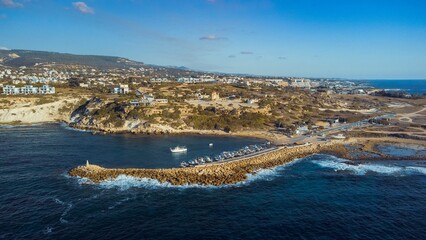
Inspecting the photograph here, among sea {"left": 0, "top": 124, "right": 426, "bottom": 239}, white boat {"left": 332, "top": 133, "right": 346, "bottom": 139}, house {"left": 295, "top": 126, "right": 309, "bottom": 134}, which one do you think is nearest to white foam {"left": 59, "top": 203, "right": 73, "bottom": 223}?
sea {"left": 0, "top": 124, "right": 426, "bottom": 239}

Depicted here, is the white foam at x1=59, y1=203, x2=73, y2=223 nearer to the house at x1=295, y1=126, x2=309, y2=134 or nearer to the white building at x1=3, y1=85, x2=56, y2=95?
the house at x1=295, y1=126, x2=309, y2=134

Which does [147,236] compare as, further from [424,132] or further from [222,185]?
[424,132]

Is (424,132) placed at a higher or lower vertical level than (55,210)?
higher

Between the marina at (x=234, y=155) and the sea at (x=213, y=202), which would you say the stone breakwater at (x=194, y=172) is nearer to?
the sea at (x=213, y=202)

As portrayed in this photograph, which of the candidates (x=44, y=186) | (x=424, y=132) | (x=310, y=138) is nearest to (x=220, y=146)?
(x=310, y=138)

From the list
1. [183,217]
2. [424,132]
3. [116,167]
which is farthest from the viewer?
[424,132]

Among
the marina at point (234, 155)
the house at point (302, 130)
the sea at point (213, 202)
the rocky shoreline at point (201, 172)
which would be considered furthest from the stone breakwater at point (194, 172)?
the house at point (302, 130)

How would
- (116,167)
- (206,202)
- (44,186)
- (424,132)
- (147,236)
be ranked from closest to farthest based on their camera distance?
1. (147,236)
2. (206,202)
3. (44,186)
4. (116,167)
5. (424,132)
